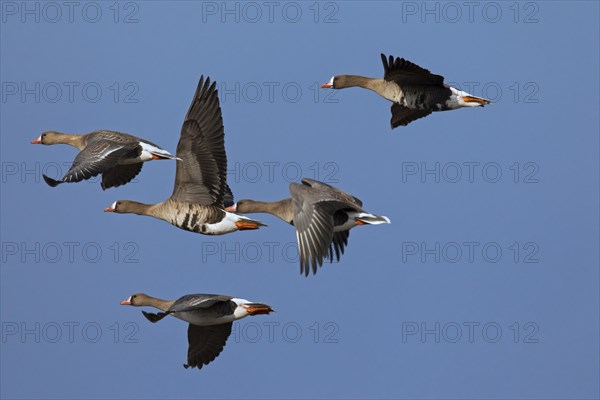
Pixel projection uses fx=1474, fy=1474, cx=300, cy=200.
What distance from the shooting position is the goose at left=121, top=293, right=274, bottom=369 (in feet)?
75.4

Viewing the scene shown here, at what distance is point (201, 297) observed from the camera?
2300 cm

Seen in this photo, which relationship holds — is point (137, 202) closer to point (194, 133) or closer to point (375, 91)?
point (194, 133)

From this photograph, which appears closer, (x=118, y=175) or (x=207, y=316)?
(x=207, y=316)

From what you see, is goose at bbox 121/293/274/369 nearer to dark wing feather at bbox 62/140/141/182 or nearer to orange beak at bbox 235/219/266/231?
orange beak at bbox 235/219/266/231

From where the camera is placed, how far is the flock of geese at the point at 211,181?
2283 cm

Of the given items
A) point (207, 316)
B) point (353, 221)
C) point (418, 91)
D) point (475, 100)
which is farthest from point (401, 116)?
point (207, 316)

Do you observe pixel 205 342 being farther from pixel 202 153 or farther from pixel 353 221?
pixel 353 221

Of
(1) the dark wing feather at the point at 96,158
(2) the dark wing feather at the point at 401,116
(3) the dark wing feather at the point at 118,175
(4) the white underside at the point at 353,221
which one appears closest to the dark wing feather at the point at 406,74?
(2) the dark wing feather at the point at 401,116

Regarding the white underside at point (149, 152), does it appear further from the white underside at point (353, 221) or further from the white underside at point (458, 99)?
the white underside at point (458, 99)

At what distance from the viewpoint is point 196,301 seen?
899 inches

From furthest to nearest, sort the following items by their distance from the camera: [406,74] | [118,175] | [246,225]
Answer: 1. [118,175]
2. [406,74]
3. [246,225]

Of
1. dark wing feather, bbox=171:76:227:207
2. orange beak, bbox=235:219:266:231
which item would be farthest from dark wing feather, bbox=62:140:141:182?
orange beak, bbox=235:219:266:231

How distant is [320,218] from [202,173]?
326 cm

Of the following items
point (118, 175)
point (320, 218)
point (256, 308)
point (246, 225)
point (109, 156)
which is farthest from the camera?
point (118, 175)
